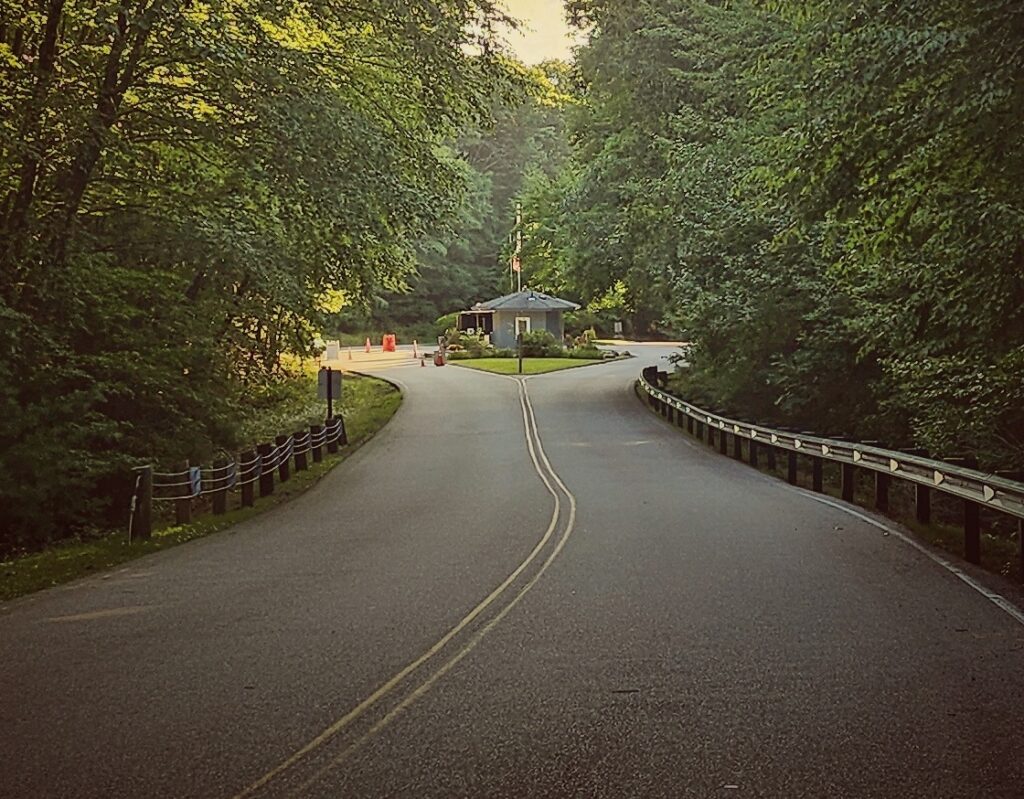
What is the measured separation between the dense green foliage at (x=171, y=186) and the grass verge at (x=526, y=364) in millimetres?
35953

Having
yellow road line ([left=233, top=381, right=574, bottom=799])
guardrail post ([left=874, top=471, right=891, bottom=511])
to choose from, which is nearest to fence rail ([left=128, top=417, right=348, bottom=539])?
yellow road line ([left=233, top=381, right=574, bottom=799])

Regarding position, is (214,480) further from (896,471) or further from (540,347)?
(540,347)

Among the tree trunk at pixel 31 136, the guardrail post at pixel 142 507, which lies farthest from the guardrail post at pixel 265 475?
the tree trunk at pixel 31 136

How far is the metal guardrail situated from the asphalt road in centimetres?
85

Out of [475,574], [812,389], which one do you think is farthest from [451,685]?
[812,389]

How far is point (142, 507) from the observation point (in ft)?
47.9


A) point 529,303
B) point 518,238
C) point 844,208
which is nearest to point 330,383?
point 844,208

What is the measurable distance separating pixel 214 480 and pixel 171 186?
528 cm

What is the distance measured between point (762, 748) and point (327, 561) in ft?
24.5

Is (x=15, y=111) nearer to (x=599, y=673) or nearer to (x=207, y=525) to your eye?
(x=207, y=525)

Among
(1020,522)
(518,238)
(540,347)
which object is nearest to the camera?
(1020,522)

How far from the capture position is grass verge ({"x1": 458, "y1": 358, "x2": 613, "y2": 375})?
57.0 meters

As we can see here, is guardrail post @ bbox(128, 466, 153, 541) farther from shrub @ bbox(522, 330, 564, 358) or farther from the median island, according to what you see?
shrub @ bbox(522, 330, 564, 358)

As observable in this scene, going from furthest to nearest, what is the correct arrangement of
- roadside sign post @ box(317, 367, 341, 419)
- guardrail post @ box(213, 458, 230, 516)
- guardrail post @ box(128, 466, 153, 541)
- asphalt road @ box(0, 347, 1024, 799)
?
roadside sign post @ box(317, 367, 341, 419) < guardrail post @ box(213, 458, 230, 516) < guardrail post @ box(128, 466, 153, 541) < asphalt road @ box(0, 347, 1024, 799)
